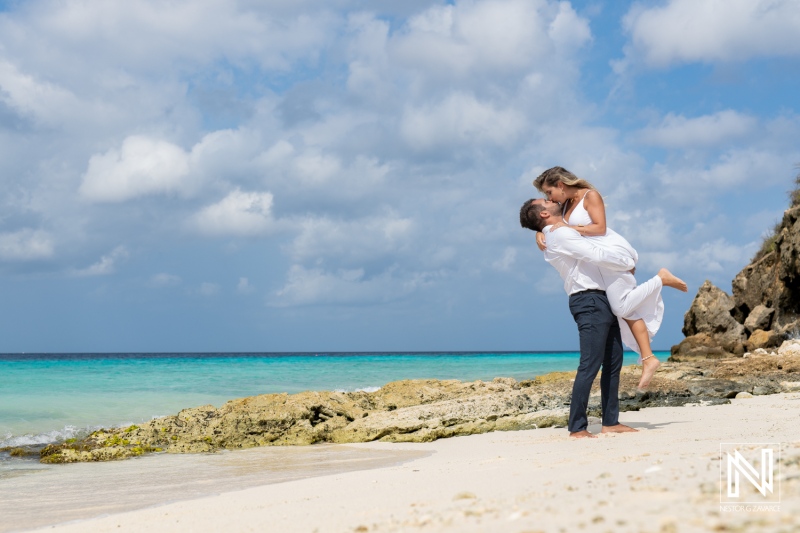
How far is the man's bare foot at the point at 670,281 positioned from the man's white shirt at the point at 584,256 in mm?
235

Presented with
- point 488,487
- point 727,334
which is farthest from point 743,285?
point 488,487

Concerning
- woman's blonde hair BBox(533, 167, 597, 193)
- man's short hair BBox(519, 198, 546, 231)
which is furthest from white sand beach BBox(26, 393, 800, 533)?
woman's blonde hair BBox(533, 167, 597, 193)

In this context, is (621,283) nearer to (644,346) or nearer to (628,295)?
(628,295)

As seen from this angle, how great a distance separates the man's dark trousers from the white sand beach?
270 mm

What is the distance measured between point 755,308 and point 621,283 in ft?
55.2

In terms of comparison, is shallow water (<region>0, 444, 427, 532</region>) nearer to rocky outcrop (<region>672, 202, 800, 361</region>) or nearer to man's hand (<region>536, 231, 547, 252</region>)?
man's hand (<region>536, 231, 547, 252</region>)

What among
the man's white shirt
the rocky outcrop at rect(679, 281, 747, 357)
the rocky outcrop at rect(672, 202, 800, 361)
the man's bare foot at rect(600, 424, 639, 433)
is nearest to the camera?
the man's white shirt

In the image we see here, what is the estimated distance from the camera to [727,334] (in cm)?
1902

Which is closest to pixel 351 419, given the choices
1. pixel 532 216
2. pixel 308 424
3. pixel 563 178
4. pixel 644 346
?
pixel 308 424

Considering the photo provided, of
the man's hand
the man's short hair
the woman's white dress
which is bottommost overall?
the woman's white dress

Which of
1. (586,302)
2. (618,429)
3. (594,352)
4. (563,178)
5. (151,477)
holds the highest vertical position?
(563,178)

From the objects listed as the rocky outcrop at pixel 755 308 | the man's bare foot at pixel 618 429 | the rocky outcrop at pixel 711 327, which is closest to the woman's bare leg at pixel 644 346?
the man's bare foot at pixel 618 429

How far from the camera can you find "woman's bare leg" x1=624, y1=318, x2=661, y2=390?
17.1 feet

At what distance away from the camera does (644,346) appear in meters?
5.25
